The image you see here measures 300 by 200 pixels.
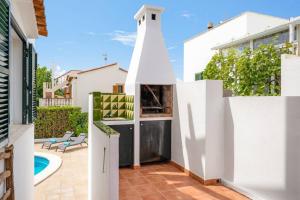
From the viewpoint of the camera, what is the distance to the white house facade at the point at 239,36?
13.5 m

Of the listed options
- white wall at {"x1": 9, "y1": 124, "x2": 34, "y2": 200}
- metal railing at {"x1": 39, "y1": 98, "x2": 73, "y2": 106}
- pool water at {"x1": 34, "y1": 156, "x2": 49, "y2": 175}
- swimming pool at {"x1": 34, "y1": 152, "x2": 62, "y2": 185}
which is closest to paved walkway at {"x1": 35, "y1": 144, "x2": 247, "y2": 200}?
swimming pool at {"x1": 34, "y1": 152, "x2": 62, "y2": 185}

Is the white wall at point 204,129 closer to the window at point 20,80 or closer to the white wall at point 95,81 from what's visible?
the window at point 20,80

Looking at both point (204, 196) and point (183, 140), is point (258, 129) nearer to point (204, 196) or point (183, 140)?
point (204, 196)

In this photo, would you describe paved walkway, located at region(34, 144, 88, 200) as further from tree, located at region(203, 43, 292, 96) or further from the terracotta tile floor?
tree, located at region(203, 43, 292, 96)

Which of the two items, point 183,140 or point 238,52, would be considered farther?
point 238,52

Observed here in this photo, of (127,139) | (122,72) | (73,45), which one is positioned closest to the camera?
(127,139)

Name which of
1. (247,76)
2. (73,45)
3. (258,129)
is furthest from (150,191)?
(73,45)

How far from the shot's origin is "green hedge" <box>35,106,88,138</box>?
19.1m

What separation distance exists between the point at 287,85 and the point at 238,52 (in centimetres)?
815

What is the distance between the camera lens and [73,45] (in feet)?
186

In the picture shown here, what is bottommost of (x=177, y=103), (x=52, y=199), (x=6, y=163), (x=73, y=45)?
(x=52, y=199)

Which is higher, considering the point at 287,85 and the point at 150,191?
the point at 287,85

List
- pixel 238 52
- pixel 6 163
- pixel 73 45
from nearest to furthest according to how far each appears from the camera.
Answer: pixel 6 163, pixel 238 52, pixel 73 45

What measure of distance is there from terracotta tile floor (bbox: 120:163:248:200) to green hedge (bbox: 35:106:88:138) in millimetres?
12233
